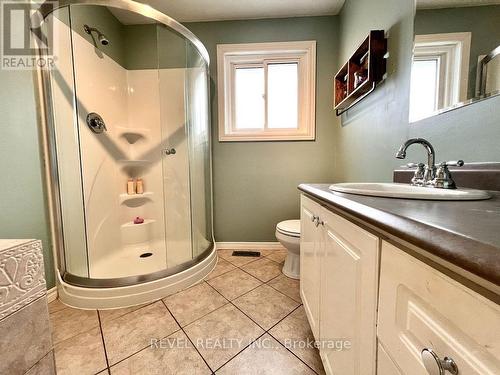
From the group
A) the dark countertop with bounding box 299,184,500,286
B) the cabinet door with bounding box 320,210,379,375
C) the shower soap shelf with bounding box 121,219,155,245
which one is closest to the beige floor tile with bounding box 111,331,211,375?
the cabinet door with bounding box 320,210,379,375

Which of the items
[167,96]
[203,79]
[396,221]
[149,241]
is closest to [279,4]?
[203,79]

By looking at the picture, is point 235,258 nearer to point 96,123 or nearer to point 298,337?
point 298,337

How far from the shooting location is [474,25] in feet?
2.35

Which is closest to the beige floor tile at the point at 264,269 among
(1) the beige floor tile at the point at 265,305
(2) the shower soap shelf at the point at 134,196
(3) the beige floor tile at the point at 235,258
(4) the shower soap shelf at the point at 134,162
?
(3) the beige floor tile at the point at 235,258

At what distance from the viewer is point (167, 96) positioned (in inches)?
77.0

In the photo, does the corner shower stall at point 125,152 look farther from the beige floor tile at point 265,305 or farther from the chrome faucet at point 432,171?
the chrome faucet at point 432,171

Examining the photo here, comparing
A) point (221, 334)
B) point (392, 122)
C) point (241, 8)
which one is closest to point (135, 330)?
point (221, 334)

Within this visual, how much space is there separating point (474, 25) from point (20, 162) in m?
2.23

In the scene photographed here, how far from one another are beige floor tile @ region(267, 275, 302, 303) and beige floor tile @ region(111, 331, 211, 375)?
0.71 metres

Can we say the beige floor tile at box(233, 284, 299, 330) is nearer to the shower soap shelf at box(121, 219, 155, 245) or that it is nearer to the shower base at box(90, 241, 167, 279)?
the shower base at box(90, 241, 167, 279)

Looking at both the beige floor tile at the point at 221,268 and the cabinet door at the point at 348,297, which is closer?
the cabinet door at the point at 348,297

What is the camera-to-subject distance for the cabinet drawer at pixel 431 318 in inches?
9.1

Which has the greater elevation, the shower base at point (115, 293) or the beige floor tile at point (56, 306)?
the shower base at point (115, 293)

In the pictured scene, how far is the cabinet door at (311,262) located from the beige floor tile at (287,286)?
0.35m
